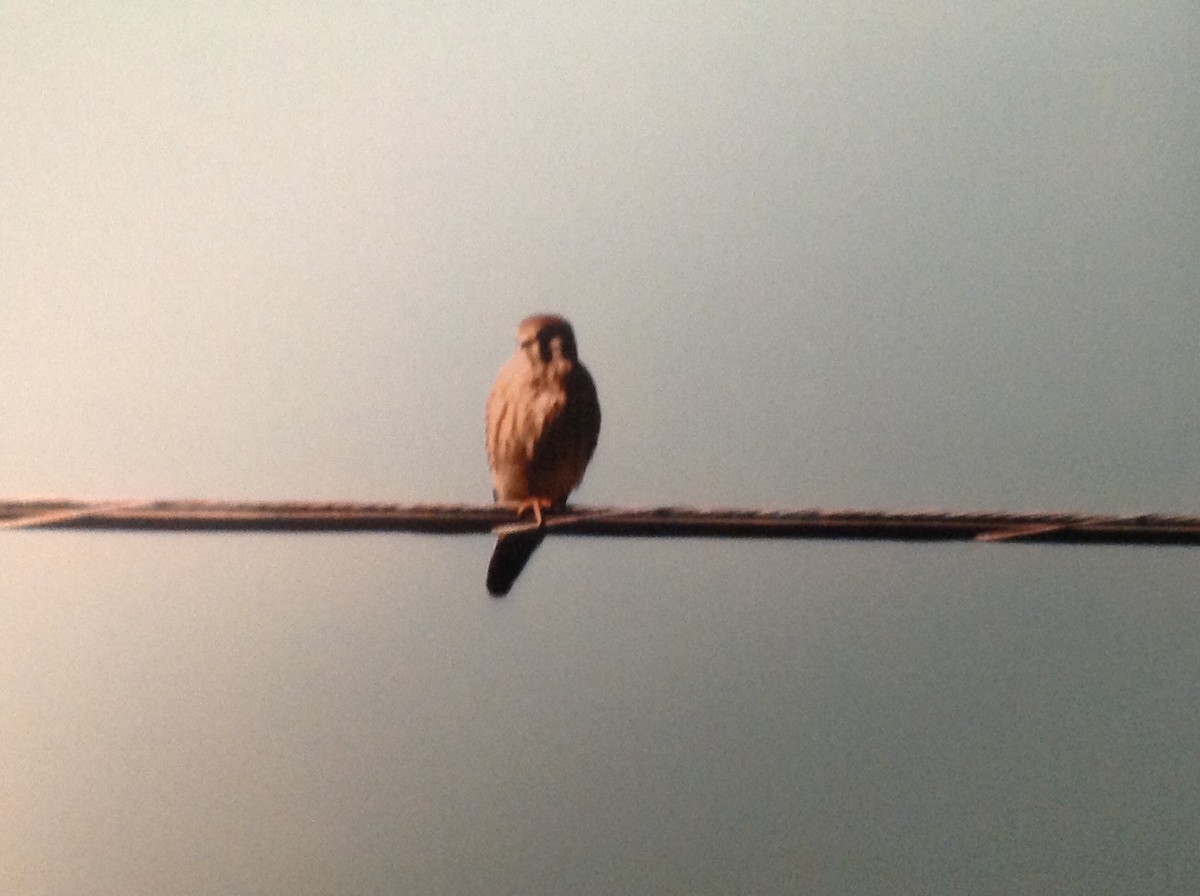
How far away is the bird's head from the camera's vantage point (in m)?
2.68

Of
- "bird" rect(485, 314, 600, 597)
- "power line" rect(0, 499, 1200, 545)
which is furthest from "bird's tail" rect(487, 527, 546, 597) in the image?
"power line" rect(0, 499, 1200, 545)

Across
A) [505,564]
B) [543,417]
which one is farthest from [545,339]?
[505,564]

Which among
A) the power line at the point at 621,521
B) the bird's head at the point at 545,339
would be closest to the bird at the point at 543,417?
the bird's head at the point at 545,339

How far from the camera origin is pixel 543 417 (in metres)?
2.64

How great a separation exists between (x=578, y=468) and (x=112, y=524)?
1.41 meters

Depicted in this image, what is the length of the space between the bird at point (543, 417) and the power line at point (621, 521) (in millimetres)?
1036

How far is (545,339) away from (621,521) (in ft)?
3.96

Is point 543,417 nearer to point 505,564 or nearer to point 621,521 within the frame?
point 505,564

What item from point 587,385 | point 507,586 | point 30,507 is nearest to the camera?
point 30,507

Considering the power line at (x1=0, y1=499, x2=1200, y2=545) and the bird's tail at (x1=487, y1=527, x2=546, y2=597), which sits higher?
the power line at (x1=0, y1=499, x2=1200, y2=545)

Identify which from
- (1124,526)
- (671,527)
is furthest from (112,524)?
(1124,526)

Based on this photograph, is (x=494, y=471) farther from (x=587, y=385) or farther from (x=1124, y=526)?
(x=1124, y=526)

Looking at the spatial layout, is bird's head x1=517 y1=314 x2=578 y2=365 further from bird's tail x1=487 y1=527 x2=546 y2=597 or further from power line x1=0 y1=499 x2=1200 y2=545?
power line x1=0 y1=499 x2=1200 y2=545

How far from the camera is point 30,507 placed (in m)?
1.49
